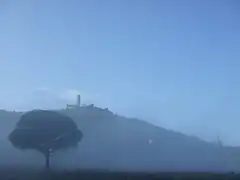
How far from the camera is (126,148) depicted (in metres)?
51.0

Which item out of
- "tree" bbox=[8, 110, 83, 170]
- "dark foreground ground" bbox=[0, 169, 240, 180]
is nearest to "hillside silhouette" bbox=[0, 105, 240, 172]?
"tree" bbox=[8, 110, 83, 170]

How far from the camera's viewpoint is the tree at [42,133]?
157ft

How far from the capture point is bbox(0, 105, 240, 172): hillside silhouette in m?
39.3

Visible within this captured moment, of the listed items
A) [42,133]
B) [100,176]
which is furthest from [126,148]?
[100,176]

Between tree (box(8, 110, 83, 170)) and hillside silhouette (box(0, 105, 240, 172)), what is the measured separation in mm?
856

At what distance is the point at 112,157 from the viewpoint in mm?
44531

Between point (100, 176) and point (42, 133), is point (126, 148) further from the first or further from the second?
point (100, 176)

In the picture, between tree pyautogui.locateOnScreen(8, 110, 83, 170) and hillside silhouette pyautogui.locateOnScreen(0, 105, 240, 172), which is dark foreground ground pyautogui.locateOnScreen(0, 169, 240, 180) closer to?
hillside silhouette pyautogui.locateOnScreen(0, 105, 240, 172)

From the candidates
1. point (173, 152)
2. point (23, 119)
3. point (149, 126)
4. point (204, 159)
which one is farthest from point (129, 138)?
point (204, 159)

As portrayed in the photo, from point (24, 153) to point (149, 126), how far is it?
14.3 meters

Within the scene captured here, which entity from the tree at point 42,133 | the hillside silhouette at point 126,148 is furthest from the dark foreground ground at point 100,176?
the tree at point 42,133

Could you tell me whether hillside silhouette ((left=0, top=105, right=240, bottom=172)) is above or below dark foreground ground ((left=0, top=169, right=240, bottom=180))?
above

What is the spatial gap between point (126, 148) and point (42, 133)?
766 centimetres

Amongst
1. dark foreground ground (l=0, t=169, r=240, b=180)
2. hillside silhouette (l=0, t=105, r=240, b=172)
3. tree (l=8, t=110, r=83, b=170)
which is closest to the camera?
dark foreground ground (l=0, t=169, r=240, b=180)
